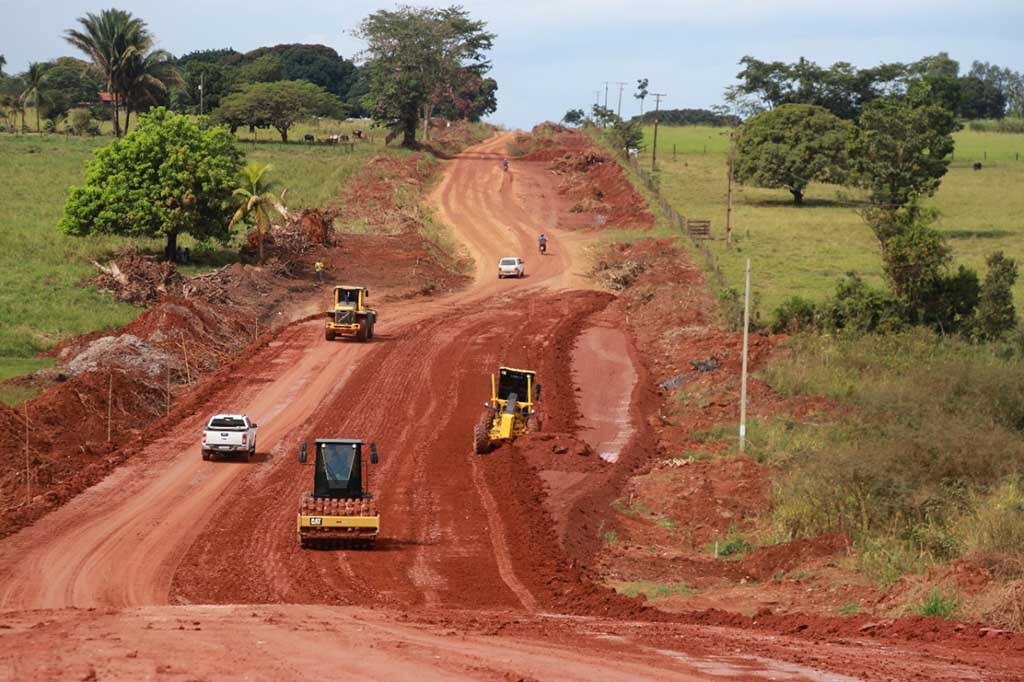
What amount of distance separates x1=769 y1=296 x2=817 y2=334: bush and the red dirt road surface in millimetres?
6435

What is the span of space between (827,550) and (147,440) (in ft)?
73.2

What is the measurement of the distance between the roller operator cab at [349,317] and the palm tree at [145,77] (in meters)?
68.7

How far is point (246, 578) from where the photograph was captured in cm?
2722

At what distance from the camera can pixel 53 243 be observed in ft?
235

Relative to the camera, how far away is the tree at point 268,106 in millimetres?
131500

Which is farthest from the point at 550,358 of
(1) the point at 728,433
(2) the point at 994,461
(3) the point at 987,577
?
(3) the point at 987,577

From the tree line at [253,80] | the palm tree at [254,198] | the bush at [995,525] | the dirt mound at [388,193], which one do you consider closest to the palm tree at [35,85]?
the tree line at [253,80]

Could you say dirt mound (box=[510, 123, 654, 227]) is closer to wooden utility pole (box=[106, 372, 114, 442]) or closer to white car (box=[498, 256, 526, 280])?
white car (box=[498, 256, 526, 280])

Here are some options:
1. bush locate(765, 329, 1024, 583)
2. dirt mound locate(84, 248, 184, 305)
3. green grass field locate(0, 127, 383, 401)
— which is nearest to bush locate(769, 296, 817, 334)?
bush locate(765, 329, 1024, 583)

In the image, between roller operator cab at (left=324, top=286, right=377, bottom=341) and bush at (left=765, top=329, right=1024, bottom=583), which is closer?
bush at (left=765, top=329, right=1024, bottom=583)

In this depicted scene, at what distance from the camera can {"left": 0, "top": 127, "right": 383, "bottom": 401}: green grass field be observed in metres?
55.3

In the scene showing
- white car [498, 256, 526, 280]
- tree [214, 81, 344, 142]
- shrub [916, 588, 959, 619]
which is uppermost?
tree [214, 81, 344, 142]

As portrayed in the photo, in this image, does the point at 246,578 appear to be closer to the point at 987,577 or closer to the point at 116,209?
the point at 987,577

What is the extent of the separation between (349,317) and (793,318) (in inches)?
787
